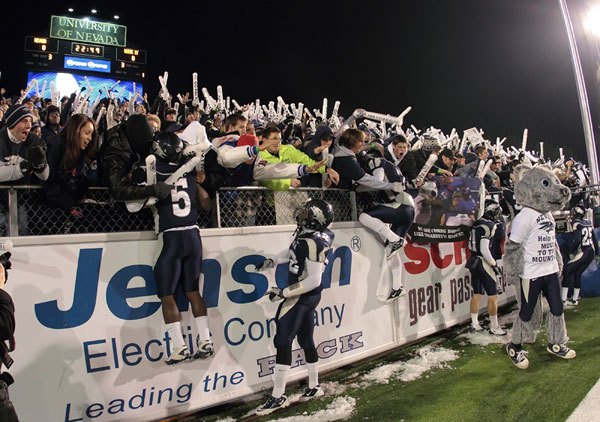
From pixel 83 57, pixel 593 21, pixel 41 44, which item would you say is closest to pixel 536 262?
pixel 593 21

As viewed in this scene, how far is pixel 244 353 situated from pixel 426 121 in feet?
108

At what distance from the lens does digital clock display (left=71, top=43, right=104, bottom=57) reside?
37531mm

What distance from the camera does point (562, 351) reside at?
554 centimetres

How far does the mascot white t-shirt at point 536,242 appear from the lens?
5.49m

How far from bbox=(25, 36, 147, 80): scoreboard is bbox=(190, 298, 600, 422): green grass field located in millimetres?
37681

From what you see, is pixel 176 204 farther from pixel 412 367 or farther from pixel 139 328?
pixel 412 367

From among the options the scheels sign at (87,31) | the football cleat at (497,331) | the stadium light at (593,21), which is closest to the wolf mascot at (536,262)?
the football cleat at (497,331)

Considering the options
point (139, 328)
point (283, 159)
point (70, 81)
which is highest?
point (70, 81)

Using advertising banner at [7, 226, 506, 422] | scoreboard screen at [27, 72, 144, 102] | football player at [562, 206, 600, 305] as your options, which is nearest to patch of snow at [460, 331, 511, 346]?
advertising banner at [7, 226, 506, 422]

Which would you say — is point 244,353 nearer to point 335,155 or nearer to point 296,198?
point 296,198

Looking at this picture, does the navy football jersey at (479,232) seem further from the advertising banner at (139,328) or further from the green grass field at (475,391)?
the advertising banner at (139,328)

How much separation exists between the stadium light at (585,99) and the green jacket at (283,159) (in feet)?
25.0

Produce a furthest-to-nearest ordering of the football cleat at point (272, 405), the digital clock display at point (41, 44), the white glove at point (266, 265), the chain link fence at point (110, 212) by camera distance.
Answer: the digital clock display at point (41, 44) → the white glove at point (266, 265) → the football cleat at point (272, 405) → the chain link fence at point (110, 212)

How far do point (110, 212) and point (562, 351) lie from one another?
17.1ft
